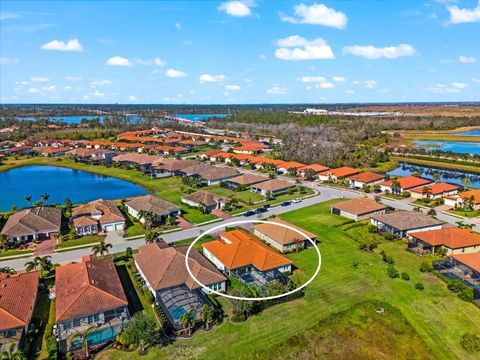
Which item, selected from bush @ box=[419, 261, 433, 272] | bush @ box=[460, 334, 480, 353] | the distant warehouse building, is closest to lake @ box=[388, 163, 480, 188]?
the distant warehouse building

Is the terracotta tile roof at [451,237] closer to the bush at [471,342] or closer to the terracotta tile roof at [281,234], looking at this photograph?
the terracotta tile roof at [281,234]

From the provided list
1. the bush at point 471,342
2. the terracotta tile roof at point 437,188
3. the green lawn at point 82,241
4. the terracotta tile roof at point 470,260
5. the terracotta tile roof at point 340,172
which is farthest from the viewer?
the terracotta tile roof at point 340,172

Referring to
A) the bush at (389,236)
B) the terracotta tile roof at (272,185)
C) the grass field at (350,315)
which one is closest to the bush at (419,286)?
the grass field at (350,315)

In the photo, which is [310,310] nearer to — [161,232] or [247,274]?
[247,274]

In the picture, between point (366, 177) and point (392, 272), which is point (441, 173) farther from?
point (392, 272)

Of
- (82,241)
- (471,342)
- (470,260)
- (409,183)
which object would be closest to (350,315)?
(471,342)

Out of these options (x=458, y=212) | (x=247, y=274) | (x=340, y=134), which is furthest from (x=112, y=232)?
(x=340, y=134)
